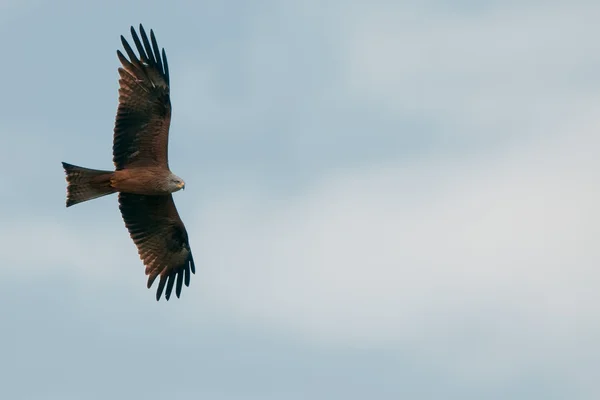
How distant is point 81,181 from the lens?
65.3ft

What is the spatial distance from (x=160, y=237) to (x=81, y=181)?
2376 mm

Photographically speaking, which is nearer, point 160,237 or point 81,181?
point 81,181

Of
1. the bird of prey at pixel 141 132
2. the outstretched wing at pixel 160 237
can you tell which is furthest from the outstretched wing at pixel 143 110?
the outstretched wing at pixel 160 237

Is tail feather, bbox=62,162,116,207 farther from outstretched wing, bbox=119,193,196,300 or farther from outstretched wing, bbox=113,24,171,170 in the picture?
outstretched wing, bbox=119,193,196,300

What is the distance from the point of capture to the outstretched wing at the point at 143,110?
66.2ft

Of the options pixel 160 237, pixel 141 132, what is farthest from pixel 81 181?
pixel 160 237

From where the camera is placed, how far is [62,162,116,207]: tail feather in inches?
782

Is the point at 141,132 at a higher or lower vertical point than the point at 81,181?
higher

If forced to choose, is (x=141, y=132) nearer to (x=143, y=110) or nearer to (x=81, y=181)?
(x=143, y=110)

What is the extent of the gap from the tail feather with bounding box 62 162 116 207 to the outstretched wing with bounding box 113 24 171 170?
1.42ft

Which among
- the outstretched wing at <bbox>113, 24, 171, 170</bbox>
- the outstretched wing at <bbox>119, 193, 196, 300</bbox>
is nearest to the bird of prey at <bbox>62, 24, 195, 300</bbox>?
the outstretched wing at <bbox>113, 24, 171, 170</bbox>

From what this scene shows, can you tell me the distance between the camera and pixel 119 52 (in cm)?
2039

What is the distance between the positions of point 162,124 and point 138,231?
7.41 ft

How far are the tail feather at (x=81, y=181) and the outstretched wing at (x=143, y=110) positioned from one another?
1.42 feet
